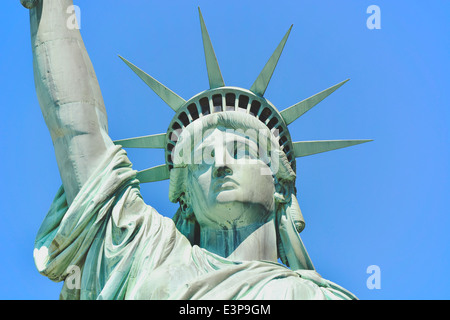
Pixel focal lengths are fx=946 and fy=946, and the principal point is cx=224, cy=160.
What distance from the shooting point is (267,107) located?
1305cm

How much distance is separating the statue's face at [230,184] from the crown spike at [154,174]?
1.11 meters

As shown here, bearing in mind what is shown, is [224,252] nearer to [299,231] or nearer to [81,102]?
[299,231]

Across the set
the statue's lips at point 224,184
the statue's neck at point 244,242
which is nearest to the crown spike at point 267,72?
the statue's lips at point 224,184

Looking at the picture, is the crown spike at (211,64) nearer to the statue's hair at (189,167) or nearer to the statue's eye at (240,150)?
the statue's hair at (189,167)

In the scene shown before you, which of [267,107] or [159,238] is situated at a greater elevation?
[267,107]

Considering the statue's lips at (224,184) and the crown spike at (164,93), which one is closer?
the statue's lips at (224,184)

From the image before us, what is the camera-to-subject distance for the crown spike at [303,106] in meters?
13.1

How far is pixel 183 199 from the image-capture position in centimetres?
1260

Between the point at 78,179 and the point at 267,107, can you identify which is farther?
the point at 267,107

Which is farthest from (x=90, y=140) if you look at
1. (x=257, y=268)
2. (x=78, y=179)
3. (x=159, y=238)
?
(x=257, y=268)

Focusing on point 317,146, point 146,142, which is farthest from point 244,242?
point 146,142

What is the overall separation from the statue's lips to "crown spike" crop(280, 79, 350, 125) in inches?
71.5
